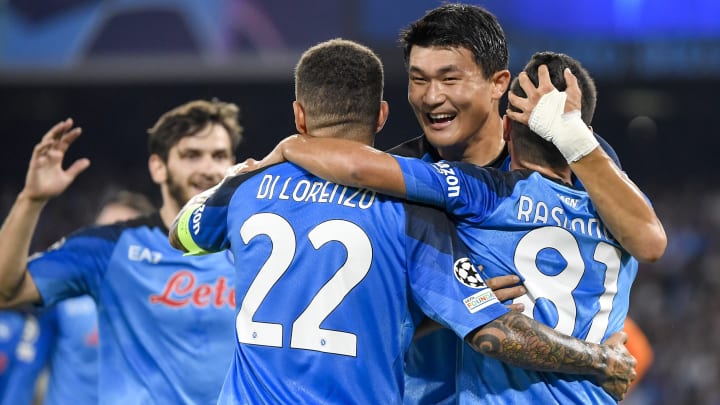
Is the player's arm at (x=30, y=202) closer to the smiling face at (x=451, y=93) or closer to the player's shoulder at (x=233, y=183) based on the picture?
the player's shoulder at (x=233, y=183)

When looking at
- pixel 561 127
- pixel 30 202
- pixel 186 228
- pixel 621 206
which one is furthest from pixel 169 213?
pixel 621 206

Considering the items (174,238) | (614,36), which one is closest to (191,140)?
(174,238)

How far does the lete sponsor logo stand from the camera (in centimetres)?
504

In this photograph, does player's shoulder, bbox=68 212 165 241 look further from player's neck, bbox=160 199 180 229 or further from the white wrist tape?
the white wrist tape

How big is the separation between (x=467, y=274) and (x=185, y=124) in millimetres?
2317

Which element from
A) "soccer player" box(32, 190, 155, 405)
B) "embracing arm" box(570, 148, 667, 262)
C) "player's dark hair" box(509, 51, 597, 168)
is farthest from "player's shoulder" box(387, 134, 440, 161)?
"soccer player" box(32, 190, 155, 405)

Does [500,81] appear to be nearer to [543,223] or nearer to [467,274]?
[543,223]

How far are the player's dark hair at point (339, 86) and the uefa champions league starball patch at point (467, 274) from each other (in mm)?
551

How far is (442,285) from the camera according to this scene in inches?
136

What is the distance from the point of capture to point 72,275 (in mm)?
4941

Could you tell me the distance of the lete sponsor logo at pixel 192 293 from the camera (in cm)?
504

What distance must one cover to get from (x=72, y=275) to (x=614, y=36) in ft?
30.4

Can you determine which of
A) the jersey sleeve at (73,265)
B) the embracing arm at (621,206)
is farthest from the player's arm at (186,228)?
the embracing arm at (621,206)

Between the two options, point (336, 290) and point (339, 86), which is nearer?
point (336, 290)
